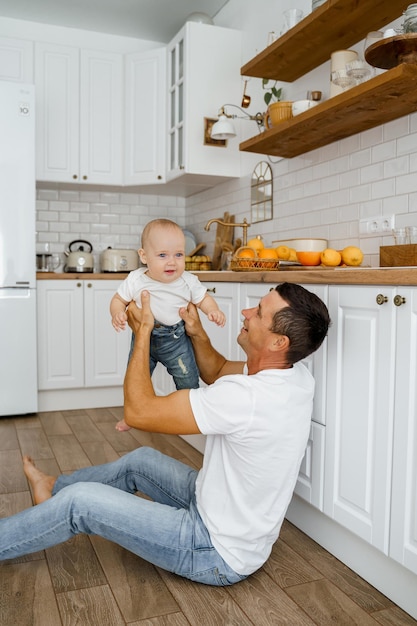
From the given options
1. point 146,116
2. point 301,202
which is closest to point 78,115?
point 146,116

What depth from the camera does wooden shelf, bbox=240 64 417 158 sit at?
2.11 metres

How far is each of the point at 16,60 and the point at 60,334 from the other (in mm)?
2026

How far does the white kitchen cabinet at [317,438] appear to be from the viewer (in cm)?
201

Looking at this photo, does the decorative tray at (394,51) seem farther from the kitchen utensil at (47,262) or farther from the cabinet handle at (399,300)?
the kitchen utensil at (47,262)

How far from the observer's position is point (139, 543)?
5.69 feet

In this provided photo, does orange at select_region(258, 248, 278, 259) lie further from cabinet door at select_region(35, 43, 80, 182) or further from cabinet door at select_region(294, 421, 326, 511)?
cabinet door at select_region(35, 43, 80, 182)

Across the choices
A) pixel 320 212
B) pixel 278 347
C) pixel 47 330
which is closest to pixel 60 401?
pixel 47 330

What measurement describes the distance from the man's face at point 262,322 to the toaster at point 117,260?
3010 mm

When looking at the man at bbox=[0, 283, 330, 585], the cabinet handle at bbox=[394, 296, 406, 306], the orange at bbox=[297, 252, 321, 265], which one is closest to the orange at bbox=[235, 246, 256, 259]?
the orange at bbox=[297, 252, 321, 265]

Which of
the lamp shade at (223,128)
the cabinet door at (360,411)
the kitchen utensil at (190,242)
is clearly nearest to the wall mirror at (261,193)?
the lamp shade at (223,128)

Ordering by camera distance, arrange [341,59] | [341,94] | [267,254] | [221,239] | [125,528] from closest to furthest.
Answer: [125,528] → [341,94] → [341,59] → [267,254] → [221,239]

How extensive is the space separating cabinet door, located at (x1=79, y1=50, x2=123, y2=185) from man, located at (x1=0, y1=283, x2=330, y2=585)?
10.1 ft

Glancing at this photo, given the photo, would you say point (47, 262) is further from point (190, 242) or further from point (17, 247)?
point (190, 242)

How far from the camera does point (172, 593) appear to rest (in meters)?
1.79
